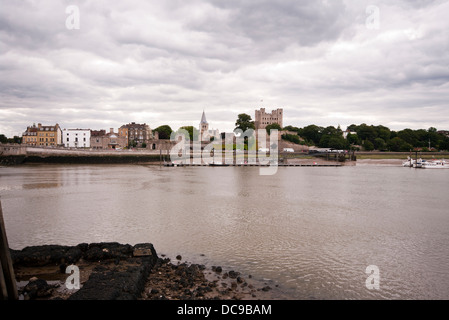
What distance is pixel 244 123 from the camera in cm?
9781

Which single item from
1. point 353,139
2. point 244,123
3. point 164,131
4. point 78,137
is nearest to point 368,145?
point 353,139

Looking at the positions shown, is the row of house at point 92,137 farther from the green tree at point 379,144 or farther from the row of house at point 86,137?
the green tree at point 379,144

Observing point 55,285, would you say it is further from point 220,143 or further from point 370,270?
point 220,143

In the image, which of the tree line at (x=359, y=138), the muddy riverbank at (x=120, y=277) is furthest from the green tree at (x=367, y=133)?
the muddy riverbank at (x=120, y=277)

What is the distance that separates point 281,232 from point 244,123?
86227 millimetres

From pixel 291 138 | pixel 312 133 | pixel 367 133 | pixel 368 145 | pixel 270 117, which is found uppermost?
pixel 270 117

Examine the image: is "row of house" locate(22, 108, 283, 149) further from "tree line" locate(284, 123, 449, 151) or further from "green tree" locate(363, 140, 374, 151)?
"green tree" locate(363, 140, 374, 151)

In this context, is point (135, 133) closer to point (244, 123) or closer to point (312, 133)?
point (244, 123)

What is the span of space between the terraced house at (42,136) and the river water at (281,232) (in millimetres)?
84498

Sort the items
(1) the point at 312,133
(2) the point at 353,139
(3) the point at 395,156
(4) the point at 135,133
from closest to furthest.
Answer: (3) the point at 395,156
(2) the point at 353,139
(1) the point at 312,133
(4) the point at 135,133

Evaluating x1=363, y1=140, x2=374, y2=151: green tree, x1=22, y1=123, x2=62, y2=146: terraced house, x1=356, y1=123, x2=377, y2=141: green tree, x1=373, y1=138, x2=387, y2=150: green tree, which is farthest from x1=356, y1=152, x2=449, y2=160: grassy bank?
x1=22, y1=123, x2=62, y2=146: terraced house

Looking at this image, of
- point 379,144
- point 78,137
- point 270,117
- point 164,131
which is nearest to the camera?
point 379,144

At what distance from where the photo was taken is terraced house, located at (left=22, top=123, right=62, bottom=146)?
97.2 m
